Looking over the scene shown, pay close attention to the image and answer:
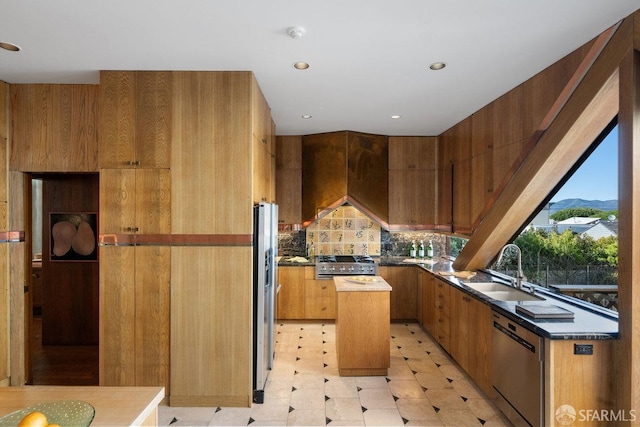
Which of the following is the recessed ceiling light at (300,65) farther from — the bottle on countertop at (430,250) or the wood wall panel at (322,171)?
the bottle on countertop at (430,250)

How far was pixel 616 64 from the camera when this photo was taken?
7.12 feet

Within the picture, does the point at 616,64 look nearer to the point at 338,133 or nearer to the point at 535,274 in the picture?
the point at 535,274

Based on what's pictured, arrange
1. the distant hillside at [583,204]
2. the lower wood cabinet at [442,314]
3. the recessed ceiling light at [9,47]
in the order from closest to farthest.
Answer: the recessed ceiling light at [9,47]
the distant hillside at [583,204]
the lower wood cabinet at [442,314]

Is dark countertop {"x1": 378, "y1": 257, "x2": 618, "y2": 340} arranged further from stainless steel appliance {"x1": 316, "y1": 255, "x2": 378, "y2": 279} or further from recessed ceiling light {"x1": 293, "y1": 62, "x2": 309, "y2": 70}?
recessed ceiling light {"x1": 293, "y1": 62, "x2": 309, "y2": 70}

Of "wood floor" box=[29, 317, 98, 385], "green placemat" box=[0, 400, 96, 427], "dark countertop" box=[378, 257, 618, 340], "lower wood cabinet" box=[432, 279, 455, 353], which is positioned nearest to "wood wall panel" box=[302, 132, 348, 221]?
"lower wood cabinet" box=[432, 279, 455, 353]

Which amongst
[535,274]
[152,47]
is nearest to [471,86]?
[535,274]

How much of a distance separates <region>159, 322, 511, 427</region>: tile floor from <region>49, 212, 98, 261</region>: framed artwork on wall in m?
2.43

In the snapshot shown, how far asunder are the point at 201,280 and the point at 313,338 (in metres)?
2.14

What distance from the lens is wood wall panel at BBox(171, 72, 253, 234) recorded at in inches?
118

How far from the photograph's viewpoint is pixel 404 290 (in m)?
5.17

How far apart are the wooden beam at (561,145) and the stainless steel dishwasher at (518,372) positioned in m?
1.07

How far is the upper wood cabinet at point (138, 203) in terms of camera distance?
3.01 meters

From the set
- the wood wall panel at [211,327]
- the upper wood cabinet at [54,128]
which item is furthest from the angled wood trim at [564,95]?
the upper wood cabinet at [54,128]

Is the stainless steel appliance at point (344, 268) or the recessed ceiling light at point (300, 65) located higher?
the recessed ceiling light at point (300, 65)
